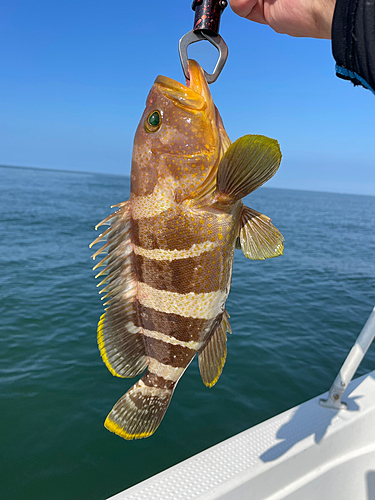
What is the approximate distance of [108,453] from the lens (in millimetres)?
5059

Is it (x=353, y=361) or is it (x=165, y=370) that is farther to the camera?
(x=353, y=361)

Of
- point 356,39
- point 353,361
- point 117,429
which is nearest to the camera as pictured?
point 356,39

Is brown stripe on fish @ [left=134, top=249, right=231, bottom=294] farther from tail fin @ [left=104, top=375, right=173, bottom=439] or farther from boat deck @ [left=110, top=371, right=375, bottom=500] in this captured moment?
boat deck @ [left=110, top=371, right=375, bottom=500]

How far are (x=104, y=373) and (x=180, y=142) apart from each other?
6.07m

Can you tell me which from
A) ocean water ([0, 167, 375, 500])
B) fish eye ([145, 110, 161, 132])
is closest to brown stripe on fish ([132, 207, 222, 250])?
fish eye ([145, 110, 161, 132])

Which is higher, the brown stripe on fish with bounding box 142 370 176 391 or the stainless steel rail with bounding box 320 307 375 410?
the brown stripe on fish with bounding box 142 370 176 391

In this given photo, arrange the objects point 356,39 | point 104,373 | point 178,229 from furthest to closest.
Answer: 1. point 104,373
2. point 178,229
3. point 356,39

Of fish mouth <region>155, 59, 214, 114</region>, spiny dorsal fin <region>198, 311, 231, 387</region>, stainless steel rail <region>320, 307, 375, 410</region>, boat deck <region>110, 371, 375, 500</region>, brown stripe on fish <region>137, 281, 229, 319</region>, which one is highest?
fish mouth <region>155, 59, 214, 114</region>

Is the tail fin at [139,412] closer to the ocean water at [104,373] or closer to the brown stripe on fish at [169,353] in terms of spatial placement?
the brown stripe on fish at [169,353]

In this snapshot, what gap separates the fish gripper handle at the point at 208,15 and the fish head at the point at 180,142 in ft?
0.60

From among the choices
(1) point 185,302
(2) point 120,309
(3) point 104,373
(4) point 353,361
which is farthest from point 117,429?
(3) point 104,373

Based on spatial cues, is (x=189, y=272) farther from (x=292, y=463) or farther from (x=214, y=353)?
(x=292, y=463)

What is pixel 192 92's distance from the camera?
6.15ft

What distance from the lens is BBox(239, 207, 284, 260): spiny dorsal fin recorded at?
1.86m
